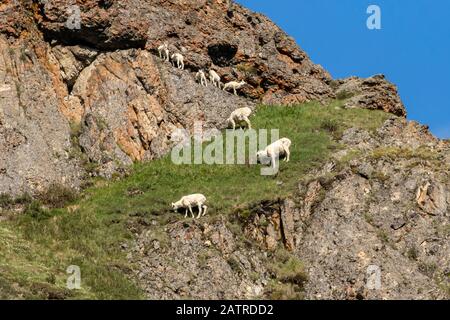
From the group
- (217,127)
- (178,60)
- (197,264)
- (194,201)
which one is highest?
(178,60)

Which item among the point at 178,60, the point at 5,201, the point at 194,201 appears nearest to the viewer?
the point at 194,201

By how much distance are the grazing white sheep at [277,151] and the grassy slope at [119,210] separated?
584mm

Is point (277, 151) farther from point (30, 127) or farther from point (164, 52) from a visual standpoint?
point (30, 127)

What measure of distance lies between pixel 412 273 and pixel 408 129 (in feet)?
54.1

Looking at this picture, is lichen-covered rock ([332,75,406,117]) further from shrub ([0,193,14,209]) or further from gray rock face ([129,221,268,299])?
shrub ([0,193,14,209])

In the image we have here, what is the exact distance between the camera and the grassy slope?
1371 inches

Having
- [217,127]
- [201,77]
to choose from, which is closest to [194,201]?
[217,127]

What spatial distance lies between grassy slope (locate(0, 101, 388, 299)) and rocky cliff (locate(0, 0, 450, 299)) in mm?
1026

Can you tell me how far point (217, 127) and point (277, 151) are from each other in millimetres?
7227

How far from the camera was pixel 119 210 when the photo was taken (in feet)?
139

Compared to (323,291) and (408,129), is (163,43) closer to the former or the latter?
(408,129)

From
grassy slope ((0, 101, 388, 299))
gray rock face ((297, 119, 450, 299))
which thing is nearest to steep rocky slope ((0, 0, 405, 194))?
A: grassy slope ((0, 101, 388, 299))

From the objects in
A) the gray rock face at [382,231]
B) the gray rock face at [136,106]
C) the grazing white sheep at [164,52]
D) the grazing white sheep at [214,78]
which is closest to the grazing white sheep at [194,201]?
the gray rock face at [382,231]

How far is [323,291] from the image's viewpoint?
36.4 meters
